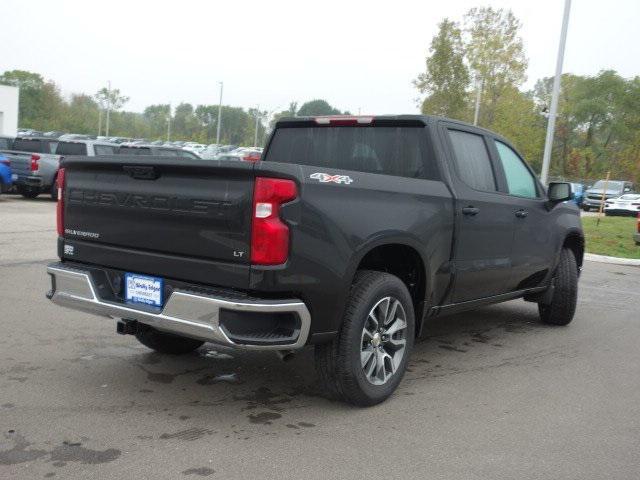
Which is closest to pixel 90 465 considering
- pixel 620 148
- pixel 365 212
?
pixel 365 212

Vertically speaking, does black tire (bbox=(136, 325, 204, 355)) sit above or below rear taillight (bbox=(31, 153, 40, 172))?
below

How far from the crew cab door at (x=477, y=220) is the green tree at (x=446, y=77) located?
110 ft

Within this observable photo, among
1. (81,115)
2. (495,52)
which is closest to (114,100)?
(81,115)

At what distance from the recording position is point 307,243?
150 inches

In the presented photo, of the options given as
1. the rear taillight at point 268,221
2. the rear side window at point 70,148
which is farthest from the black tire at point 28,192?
the rear taillight at point 268,221

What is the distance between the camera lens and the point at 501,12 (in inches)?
1608

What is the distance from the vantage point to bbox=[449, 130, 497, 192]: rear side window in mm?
5328

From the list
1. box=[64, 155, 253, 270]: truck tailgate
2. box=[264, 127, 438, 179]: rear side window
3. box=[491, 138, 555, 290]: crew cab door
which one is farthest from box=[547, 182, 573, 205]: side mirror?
box=[64, 155, 253, 270]: truck tailgate

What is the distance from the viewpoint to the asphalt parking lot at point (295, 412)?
3480 mm

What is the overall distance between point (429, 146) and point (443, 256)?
820 mm

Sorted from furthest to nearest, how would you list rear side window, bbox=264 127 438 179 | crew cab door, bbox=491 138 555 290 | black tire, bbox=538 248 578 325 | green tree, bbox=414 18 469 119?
green tree, bbox=414 18 469 119 < black tire, bbox=538 248 578 325 < crew cab door, bbox=491 138 555 290 < rear side window, bbox=264 127 438 179

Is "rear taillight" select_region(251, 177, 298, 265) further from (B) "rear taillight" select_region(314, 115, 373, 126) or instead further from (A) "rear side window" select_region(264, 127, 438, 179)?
(B) "rear taillight" select_region(314, 115, 373, 126)

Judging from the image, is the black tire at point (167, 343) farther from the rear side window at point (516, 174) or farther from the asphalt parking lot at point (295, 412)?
the rear side window at point (516, 174)

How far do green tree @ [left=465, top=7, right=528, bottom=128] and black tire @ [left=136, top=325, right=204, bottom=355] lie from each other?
124 feet
